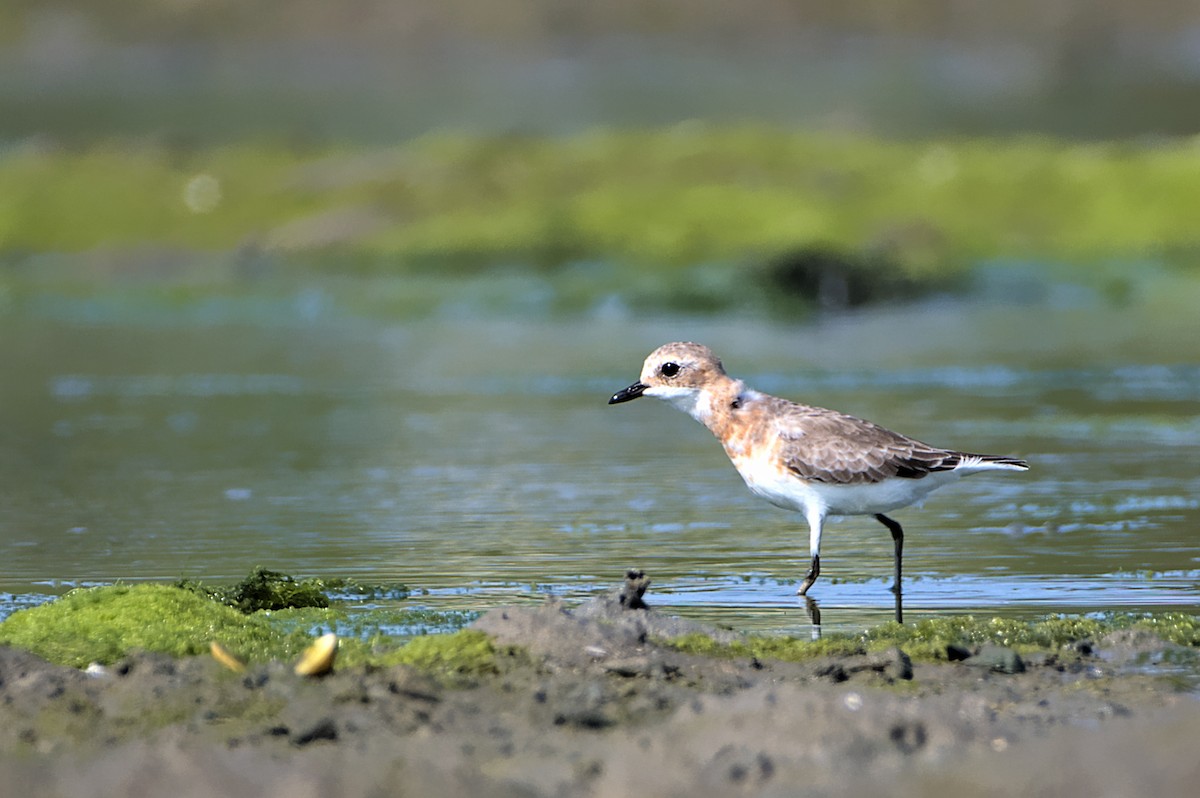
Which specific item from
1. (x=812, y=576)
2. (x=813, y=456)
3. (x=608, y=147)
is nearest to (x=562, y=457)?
(x=813, y=456)

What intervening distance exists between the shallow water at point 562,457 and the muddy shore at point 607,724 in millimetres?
1365

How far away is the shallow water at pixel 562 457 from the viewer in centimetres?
916

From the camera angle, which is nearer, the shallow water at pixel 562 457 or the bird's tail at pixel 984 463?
the bird's tail at pixel 984 463

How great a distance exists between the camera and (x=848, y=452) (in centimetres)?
888

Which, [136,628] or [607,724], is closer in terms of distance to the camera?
[607,724]

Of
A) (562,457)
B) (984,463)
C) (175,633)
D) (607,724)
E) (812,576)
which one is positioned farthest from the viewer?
(562,457)

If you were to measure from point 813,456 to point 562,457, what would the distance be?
13.8ft

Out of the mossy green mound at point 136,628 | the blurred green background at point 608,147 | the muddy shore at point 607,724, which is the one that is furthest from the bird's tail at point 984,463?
the blurred green background at point 608,147

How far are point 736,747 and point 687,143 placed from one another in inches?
861

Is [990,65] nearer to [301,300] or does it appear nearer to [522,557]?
[301,300]

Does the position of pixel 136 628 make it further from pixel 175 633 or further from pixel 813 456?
pixel 813 456

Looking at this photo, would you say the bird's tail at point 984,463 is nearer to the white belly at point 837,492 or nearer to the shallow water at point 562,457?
the white belly at point 837,492

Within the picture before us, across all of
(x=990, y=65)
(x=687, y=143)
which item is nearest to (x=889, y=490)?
(x=687, y=143)

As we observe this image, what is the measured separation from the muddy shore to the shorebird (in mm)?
1879
